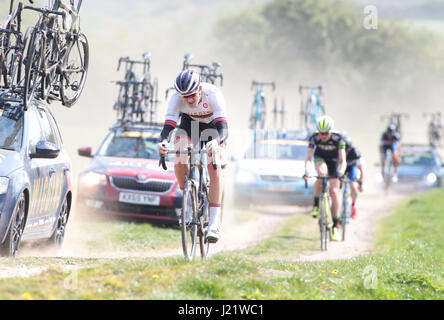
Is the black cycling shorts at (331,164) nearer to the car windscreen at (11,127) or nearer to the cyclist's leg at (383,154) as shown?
the car windscreen at (11,127)

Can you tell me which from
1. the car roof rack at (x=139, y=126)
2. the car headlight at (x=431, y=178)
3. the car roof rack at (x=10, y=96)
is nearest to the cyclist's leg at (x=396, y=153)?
the car headlight at (x=431, y=178)

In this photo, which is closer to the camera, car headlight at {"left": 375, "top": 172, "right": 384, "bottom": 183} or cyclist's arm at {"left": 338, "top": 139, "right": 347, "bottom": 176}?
cyclist's arm at {"left": 338, "top": 139, "right": 347, "bottom": 176}

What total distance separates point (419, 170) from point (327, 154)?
1410 centimetres

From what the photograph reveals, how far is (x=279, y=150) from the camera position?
59.8 feet

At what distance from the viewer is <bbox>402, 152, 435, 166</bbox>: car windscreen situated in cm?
2617

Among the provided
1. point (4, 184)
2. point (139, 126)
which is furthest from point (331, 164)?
point (4, 184)

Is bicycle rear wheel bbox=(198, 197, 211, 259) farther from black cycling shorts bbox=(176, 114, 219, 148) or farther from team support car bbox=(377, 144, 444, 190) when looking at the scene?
team support car bbox=(377, 144, 444, 190)

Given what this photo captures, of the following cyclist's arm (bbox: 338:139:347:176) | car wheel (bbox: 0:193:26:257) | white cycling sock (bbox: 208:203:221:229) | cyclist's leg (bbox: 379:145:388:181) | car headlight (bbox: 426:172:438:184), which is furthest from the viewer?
car headlight (bbox: 426:172:438:184)

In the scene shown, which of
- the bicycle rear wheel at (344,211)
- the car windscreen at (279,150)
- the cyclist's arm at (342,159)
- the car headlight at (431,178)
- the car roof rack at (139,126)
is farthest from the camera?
the car headlight at (431,178)

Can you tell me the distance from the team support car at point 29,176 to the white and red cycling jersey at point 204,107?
4.19ft

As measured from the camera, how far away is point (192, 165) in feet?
25.8

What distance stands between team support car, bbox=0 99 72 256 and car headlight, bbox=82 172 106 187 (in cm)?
354

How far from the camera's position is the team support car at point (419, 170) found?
25438mm

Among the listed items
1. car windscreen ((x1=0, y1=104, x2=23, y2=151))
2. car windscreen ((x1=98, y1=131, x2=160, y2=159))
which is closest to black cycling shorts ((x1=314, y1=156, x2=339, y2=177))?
car windscreen ((x1=98, y1=131, x2=160, y2=159))
